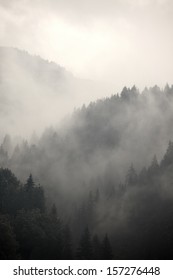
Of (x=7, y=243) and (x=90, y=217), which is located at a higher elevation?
(x=90, y=217)

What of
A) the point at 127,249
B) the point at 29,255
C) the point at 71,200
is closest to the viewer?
the point at 29,255

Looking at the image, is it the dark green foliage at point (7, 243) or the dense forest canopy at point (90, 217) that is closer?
the dark green foliage at point (7, 243)

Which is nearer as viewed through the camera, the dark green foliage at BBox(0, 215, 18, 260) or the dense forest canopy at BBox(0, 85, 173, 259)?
the dark green foliage at BBox(0, 215, 18, 260)

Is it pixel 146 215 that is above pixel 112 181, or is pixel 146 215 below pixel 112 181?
below

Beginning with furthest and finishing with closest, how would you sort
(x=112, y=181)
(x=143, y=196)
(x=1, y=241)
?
(x=112, y=181)
(x=143, y=196)
(x=1, y=241)

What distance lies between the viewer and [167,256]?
356 ft

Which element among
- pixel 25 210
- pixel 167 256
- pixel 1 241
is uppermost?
pixel 25 210

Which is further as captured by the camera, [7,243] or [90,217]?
[90,217]

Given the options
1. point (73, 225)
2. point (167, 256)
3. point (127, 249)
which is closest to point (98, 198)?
point (73, 225)

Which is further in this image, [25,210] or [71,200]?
[71,200]

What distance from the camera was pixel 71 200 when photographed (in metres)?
178
